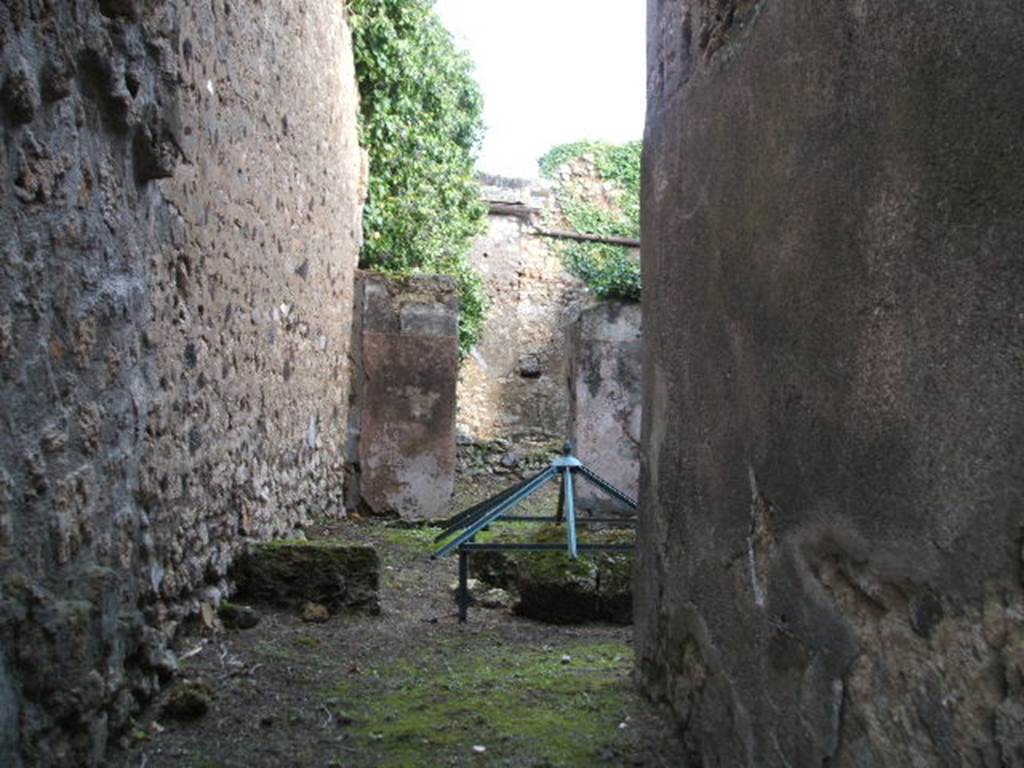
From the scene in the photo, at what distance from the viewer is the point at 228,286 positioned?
4.34m

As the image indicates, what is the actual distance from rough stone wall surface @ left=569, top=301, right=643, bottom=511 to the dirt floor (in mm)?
3666

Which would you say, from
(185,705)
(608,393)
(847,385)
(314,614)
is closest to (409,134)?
(608,393)

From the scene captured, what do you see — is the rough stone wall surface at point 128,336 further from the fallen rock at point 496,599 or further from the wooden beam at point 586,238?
the wooden beam at point 586,238

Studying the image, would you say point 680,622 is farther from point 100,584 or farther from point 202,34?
point 202,34

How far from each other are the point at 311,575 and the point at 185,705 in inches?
61.7

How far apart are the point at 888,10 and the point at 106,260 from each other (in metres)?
1.80

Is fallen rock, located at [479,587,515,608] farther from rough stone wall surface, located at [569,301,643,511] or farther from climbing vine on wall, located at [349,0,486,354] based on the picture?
climbing vine on wall, located at [349,0,486,354]

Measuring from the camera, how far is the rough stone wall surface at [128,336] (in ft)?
6.43

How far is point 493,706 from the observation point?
3.02 meters

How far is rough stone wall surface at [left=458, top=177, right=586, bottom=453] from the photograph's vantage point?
13836mm

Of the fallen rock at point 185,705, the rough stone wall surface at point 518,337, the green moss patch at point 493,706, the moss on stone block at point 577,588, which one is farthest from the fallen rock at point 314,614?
the rough stone wall surface at point 518,337

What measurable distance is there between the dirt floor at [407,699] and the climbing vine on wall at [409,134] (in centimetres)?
490

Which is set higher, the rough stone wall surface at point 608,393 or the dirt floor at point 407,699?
the rough stone wall surface at point 608,393

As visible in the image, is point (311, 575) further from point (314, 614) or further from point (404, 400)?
point (404, 400)
